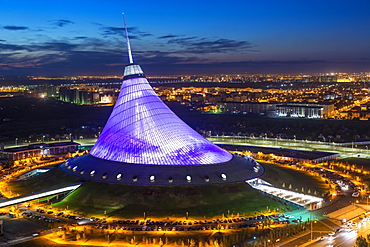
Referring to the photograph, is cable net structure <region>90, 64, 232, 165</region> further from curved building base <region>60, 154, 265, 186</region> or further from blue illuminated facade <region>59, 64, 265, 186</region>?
curved building base <region>60, 154, 265, 186</region>

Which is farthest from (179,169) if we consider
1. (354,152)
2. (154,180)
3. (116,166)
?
(354,152)

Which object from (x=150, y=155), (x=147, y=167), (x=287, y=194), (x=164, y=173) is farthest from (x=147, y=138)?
(x=287, y=194)

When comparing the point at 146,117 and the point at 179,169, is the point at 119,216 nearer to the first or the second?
the point at 179,169

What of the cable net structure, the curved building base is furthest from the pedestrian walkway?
the cable net structure

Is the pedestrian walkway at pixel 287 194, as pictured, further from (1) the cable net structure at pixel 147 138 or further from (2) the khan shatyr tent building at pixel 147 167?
(1) the cable net structure at pixel 147 138

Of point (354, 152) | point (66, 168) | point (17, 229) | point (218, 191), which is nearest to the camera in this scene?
point (17, 229)

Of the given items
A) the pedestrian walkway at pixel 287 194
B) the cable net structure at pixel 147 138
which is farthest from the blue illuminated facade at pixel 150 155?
the pedestrian walkway at pixel 287 194

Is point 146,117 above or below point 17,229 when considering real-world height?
above
